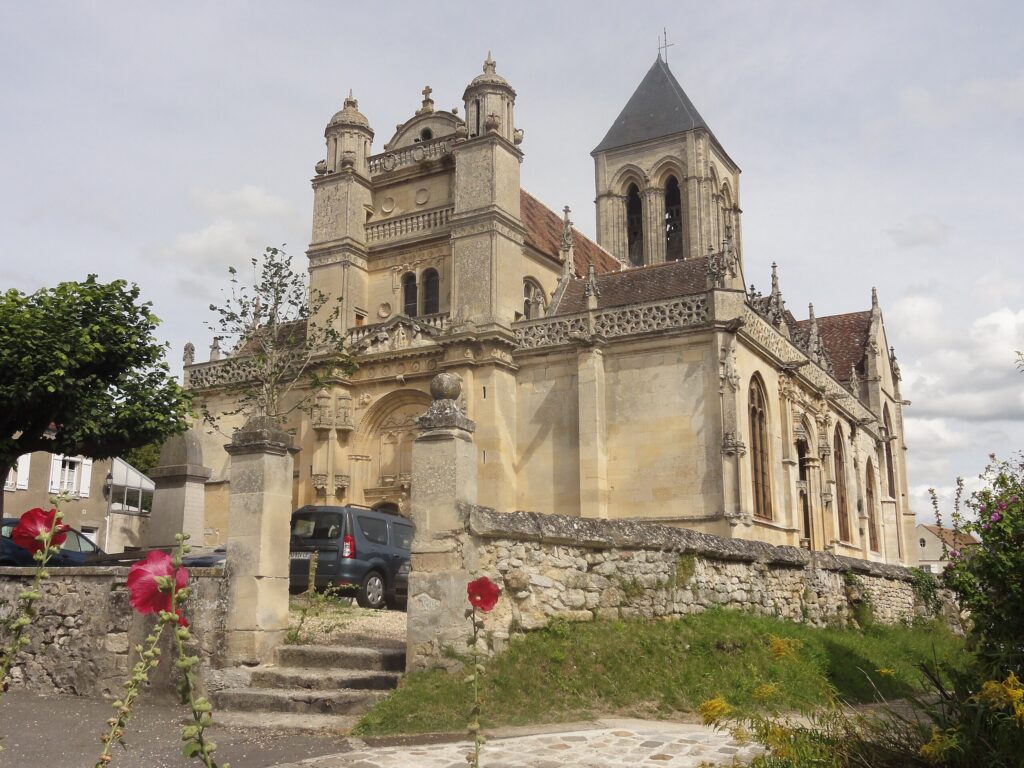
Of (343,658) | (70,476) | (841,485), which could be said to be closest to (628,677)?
(343,658)

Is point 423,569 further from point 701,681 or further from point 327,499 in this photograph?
point 327,499

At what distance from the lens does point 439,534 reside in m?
9.14

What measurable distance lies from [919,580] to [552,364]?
10714mm

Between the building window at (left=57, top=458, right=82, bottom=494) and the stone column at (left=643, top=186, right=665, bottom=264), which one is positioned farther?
the stone column at (left=643, top=186, right=665, bottom=264)

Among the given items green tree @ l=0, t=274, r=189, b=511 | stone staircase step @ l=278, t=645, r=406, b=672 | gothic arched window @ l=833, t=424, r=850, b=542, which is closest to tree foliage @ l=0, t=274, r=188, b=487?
green tree @ l=0, t=274, r=189, b=511

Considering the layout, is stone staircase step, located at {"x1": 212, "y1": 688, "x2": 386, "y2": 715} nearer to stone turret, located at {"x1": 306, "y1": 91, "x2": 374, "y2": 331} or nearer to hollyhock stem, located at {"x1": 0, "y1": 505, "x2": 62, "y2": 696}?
hollyhock stem, located at {"x1": 0, "y1": 505, "x2": 62, "y2": 696}

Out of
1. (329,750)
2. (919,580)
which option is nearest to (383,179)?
(919,580)

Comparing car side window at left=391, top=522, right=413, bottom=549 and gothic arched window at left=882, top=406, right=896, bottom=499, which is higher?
gothic arched window at left=882, top=406, right=896, bottom=499

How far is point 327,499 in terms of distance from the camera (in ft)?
87.3

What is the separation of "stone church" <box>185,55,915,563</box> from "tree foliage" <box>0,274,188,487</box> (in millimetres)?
9432

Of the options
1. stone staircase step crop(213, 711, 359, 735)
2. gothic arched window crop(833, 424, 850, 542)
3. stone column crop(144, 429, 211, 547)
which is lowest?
stone staircase step crop(213, 711, 359, 735)

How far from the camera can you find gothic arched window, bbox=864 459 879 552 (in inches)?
1420

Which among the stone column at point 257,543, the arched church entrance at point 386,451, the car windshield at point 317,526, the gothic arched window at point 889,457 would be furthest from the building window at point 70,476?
the gothic arched window at point 889,457

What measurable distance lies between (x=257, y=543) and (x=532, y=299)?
18684 millimetres
